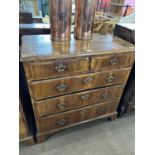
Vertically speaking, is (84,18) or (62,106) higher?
(84,18)

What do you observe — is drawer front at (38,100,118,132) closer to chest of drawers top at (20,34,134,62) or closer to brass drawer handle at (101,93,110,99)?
brass drawer handle at (101,93,110,99)

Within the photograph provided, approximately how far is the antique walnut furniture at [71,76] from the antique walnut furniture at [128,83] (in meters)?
0.11

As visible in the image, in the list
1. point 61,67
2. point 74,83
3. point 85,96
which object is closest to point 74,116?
point 85,96

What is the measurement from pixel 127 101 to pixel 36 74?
1.06 meters

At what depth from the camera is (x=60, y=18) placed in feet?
3.10

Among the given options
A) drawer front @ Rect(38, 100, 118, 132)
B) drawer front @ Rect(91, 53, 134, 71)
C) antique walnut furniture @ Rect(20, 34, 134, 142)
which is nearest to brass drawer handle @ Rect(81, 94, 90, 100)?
antique walnut furniture @ Rect(20, 34, 134, 142)

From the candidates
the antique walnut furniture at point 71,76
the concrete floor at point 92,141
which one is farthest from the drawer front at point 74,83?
the concrete floor at point 92,141

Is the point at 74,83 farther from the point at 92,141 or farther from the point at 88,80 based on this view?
the point at 92,141

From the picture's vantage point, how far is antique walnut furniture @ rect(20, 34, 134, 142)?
2.81ft

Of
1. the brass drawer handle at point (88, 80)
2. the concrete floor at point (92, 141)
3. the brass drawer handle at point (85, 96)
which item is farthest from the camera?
the concrete floor at point (92, 141)

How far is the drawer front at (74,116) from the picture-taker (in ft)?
3.85

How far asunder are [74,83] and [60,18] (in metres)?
0.47

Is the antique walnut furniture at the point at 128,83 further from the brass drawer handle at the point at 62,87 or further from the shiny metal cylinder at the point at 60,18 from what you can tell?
the brass drawer handle at the point at 62,87
